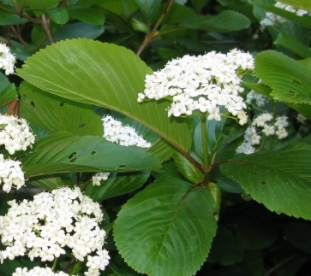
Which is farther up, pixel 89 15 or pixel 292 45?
pixel 292 45

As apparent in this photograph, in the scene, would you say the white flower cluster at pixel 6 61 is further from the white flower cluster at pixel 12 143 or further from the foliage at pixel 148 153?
the white flower cluster at pixel 12 143

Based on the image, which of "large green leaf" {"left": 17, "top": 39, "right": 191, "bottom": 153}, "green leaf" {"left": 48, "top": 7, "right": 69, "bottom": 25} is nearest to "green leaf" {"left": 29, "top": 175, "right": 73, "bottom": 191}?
"large green leaf" {"left": 17, "top": 39, "right": 191, "bottom": 153}

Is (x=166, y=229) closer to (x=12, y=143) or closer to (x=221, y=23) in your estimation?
(x=12, y=143)

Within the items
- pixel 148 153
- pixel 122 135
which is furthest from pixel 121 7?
pixel 148 153

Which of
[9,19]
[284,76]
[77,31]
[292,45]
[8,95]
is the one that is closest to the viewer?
[284,76]

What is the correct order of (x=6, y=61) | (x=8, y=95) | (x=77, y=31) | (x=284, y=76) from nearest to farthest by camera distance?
(x=284, y=76), (x=8, y=95), (x=6, y=61), (x=77, y=31)

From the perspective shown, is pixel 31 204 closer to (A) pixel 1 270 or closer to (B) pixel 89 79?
(B) pixel 89 79
